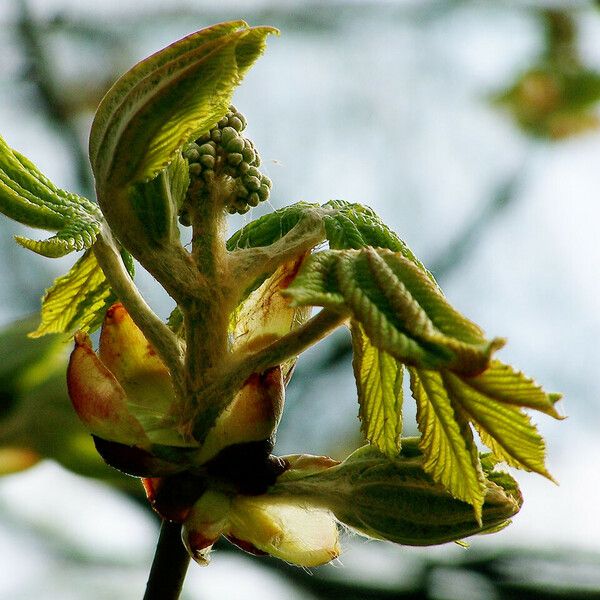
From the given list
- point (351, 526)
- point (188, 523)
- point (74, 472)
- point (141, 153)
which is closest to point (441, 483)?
point (351, 526)

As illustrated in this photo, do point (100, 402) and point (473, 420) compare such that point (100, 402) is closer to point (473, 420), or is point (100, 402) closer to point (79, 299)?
point (79, 299)

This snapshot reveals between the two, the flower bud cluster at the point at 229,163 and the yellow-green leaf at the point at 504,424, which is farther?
the flower bud cluster at the point at 229,163

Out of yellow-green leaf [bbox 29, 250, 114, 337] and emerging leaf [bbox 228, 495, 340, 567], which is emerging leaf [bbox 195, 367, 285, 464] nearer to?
emerging leaf [bbox 228, 495, 340, 567]

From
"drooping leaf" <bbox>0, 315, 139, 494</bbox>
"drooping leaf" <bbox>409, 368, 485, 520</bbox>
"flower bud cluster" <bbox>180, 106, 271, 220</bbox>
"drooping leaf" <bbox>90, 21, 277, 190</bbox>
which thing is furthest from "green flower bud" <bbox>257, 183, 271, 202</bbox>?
"drooping leaf" <bbox>0, 315, 139, 494</bbox>

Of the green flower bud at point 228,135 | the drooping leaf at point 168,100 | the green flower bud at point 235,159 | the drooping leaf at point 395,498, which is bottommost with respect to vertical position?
the drooping leaf at point 395,498

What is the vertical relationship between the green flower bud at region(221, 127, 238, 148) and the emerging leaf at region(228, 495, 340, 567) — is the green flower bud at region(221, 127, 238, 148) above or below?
above

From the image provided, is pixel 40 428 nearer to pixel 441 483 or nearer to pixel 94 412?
pixel 94 412

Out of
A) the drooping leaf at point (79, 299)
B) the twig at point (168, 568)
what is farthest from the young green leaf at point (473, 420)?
the drooping leaf at point (79, 299)

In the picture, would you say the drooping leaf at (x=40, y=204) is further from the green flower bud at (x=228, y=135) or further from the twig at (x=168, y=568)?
the twig at (x=168, y=568)
